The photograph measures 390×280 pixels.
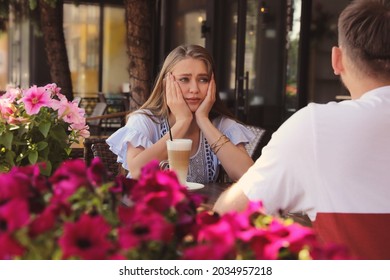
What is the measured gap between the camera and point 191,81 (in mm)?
2898

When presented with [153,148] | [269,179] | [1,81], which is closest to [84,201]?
[269,179]

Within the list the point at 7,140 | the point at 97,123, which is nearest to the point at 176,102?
the point at 7,140

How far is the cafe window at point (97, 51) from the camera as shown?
16.3 meters

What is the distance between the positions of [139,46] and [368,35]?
5.27 metres

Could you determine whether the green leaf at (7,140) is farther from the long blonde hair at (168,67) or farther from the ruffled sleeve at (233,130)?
the ruffled sleeve at (233,130)

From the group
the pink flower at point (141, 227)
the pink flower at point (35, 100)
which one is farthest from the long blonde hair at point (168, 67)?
the pink flower at point (141, 227)

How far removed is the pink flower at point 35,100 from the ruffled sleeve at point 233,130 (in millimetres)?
965

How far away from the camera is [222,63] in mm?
9984

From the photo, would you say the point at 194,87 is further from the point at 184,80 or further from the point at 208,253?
the point at 208,253

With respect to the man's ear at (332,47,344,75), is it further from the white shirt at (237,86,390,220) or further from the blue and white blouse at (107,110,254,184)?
the blue and white blouse at (107,110,254,184)

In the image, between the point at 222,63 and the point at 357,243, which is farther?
the point at 222,63

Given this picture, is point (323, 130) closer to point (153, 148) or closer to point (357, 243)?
point (357, 243)

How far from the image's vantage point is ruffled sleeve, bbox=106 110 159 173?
2.80 meters
